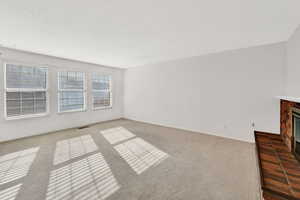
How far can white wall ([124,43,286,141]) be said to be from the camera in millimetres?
2961

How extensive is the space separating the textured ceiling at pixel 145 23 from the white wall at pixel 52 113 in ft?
1.44

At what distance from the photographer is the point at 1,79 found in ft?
10.4

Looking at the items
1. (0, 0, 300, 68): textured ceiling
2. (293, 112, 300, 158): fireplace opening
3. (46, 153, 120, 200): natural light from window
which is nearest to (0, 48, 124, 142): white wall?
(0, 0, 300, 68): textured ceiling

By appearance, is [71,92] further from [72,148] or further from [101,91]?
[72,148]

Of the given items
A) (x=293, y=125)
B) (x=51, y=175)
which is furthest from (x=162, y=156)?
(x=293, y=125)

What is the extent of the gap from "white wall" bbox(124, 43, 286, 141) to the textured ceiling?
0.50 meters

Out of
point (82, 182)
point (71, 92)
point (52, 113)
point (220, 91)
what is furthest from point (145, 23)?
point (52, 113)

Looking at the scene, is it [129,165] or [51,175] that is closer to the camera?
[51,175]

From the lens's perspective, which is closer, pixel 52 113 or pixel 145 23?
pixel 145 23

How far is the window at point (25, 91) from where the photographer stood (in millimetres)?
3326

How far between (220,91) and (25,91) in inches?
218

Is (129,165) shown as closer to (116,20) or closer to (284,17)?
(116,20)

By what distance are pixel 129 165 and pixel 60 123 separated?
131 inches

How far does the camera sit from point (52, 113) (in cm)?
401
